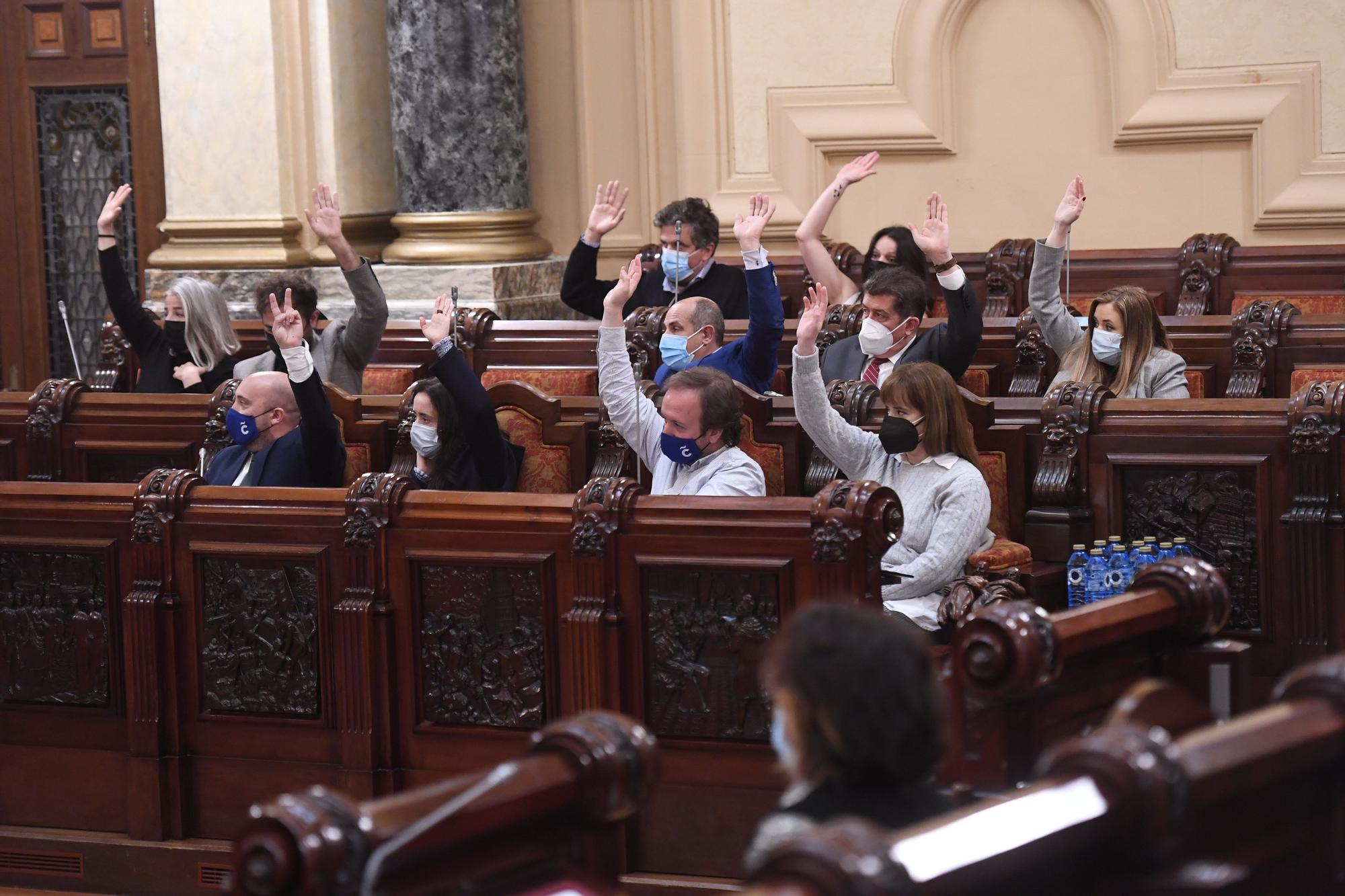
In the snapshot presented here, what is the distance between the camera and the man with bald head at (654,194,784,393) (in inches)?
191

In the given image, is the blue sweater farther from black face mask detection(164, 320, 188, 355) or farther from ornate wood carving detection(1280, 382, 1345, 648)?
black face mask detection(164, 320, 188, 355)

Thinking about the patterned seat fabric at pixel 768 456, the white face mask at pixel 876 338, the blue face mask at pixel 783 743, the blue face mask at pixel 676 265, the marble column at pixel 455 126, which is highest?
the marble column at pixel 455 126

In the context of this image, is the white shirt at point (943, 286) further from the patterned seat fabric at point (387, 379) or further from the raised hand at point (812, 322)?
the patterned seat fabric at point (387, 379)

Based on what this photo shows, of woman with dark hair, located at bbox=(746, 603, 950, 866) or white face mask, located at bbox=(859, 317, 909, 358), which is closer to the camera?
woman with dark hair, located at bbox=(746, 603, 950, 866)

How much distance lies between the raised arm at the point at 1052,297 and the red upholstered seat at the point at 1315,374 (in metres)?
0.68

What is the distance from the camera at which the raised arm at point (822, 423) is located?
4184 millimetres

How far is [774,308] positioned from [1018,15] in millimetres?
3985

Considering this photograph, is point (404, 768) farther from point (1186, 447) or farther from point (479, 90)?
point (479, 90)

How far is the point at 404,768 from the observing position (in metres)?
3.86

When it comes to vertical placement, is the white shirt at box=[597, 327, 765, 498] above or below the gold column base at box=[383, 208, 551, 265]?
below

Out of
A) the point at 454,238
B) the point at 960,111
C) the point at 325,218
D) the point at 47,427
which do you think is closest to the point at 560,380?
the point at 325,218

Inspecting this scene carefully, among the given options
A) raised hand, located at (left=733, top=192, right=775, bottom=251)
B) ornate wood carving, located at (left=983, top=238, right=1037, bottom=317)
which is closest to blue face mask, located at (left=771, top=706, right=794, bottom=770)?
raised hand, located at (left=733, top=192, right=775, bottom=251)

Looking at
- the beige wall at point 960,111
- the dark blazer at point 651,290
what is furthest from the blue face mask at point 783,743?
the beige wall at point 960,111

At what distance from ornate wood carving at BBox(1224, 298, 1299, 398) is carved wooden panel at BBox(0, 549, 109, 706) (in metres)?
3.32
